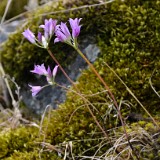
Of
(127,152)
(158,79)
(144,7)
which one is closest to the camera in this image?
(127,152)

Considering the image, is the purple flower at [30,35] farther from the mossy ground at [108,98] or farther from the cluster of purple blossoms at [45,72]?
the mossy ground at [108,98]

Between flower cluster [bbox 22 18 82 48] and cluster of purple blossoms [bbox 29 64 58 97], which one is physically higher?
flower cluster [bbox 22 18 82 48]

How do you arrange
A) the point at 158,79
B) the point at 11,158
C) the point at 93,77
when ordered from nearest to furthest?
the point at 11,158 < the point at 158,79 < the point at 93,77

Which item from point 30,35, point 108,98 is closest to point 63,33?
point 30,35

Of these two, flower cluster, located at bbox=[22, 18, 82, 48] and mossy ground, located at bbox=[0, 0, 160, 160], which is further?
mossy ground, located at bbox=[0, 0, 160, 160]

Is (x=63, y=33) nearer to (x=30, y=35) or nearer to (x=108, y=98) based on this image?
(x=30, y=35)

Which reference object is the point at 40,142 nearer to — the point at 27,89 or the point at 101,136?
the point at 101,136

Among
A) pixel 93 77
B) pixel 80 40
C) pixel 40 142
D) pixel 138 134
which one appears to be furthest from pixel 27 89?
pixel 138 134

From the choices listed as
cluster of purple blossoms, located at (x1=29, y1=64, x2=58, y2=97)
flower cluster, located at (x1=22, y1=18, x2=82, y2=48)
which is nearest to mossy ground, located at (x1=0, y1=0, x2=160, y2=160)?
cluster of purple blossoms, located at (x1=29, y1=64, x2=58, y2=97)

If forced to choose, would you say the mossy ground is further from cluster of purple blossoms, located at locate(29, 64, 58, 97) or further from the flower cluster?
the flower cluster
